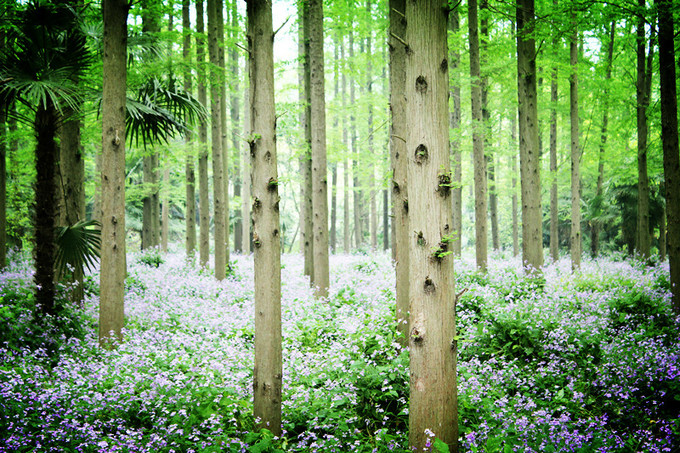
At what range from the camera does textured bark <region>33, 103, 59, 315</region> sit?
7035mm

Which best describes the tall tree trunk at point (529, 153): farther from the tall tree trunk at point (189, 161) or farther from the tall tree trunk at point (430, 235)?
the tall tree trunk at point (189, 161)

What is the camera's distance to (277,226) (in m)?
4.21

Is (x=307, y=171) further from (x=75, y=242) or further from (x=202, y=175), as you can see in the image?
(x=75, y=242)

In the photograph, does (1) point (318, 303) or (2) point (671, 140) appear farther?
(1) point (318, 303)

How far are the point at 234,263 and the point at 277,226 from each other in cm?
1136

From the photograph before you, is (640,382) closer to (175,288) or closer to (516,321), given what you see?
(516,321)

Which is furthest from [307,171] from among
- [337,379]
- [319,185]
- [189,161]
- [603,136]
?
[603,136]

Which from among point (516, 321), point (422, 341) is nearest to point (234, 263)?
point (516, 321)

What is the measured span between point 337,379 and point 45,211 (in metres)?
5.76

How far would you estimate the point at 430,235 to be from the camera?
3457 millimetres

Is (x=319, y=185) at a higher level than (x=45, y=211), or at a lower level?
higher

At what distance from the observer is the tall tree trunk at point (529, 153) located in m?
10.1

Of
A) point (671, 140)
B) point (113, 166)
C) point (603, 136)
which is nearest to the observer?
point (113, 166)

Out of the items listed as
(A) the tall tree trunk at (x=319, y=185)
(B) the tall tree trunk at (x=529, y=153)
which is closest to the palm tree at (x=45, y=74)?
(A) the tall tree trunk at (x=319, y=185)
